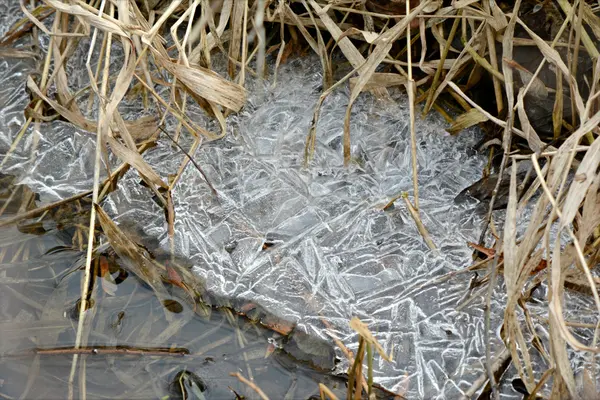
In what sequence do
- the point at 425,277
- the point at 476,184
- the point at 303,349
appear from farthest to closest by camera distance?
the point at 476,184 → the point at 425,277 → the point at 303,349

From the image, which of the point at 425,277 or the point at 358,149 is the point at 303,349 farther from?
the point at 358,149

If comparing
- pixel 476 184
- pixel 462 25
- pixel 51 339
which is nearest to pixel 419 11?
pixel 462 25

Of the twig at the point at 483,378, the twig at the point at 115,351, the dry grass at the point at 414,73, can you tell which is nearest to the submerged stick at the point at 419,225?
the dry grass at the point at 414,73

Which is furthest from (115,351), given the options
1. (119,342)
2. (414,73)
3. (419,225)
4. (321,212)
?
(414,73)

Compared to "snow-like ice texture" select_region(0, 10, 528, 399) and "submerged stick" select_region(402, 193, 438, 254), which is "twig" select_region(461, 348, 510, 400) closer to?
"snow-like ice texture" select_region(0, 10, 528, 399)

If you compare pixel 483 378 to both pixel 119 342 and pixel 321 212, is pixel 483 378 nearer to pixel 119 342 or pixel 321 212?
pixel 321 212

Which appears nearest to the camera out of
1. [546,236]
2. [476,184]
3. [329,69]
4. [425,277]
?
[546,236]
